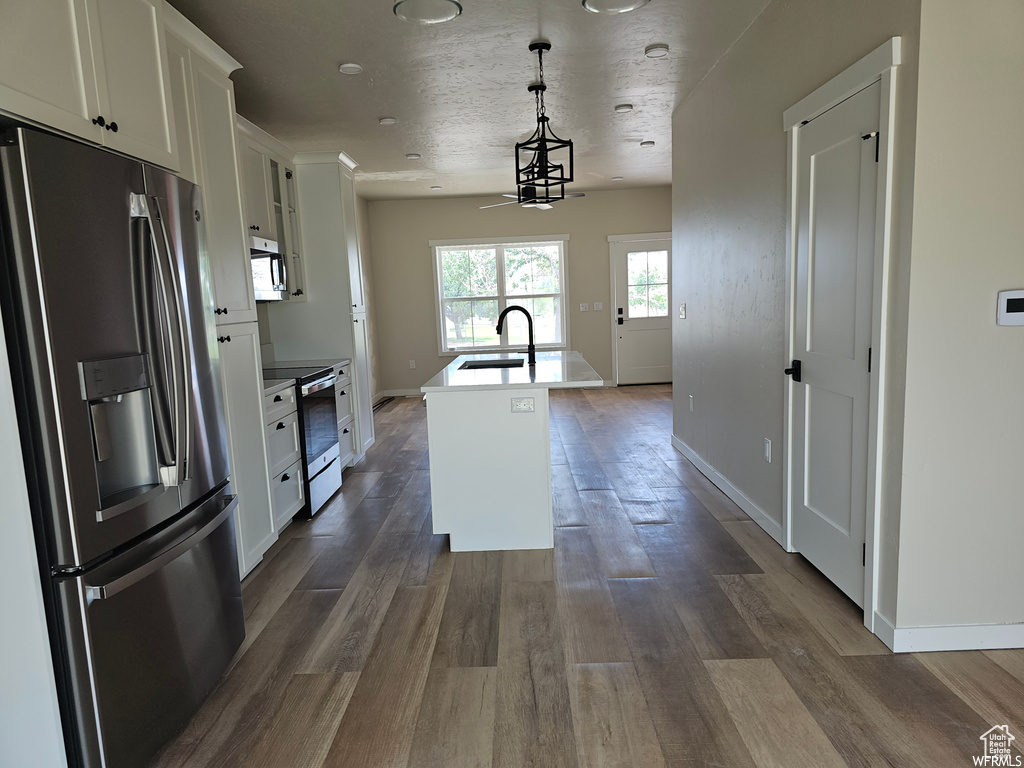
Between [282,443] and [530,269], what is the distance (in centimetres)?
535

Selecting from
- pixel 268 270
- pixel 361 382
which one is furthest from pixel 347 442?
pixel 268 270

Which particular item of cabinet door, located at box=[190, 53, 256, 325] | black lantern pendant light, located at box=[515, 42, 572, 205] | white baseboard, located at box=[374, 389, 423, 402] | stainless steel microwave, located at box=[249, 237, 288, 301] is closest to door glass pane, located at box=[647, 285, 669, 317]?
white baseboard, located at box=[374, 389, 423, 402]

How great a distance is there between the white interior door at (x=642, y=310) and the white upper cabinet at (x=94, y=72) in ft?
21.6

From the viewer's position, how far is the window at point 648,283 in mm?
8281

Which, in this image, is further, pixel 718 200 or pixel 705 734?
pixel 718 200

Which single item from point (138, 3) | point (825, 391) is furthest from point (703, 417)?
point (138, 3)

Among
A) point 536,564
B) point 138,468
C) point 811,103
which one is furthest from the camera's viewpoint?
point 536,564

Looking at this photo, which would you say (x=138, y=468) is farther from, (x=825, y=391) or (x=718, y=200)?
(x=718, y=200)

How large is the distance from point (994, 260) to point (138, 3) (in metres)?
2.92

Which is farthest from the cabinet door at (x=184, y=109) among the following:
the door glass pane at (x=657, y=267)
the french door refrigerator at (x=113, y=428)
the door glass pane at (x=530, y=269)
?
the door glass pane at (x=657, y=267)

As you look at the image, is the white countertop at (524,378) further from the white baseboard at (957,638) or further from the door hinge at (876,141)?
the white baseboard at (957,638)

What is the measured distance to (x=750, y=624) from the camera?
2.35 m

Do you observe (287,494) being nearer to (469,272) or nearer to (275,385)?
(275,385)

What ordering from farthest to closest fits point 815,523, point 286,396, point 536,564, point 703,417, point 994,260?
point 703,417 → point 286,396 → point 536,564 → point 815,523 → point 994,260
